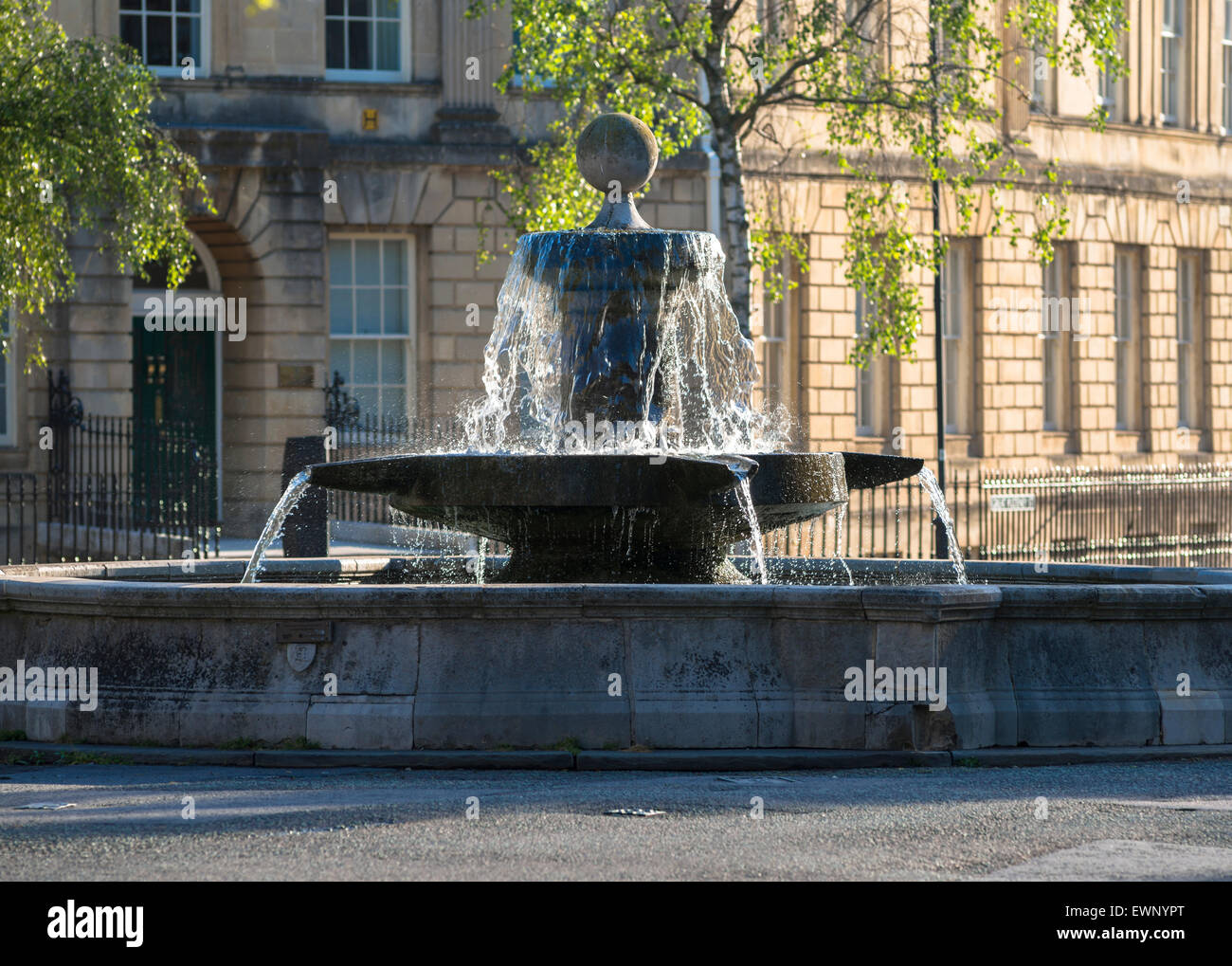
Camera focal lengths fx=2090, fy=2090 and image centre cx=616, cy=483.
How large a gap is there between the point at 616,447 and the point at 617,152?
213 cm

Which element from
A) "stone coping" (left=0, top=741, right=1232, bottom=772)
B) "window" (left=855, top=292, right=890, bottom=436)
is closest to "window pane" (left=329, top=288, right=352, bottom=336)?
"window" (left=855, top=292, right=890, bottom=436)

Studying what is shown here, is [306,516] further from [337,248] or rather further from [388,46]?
[388,46]

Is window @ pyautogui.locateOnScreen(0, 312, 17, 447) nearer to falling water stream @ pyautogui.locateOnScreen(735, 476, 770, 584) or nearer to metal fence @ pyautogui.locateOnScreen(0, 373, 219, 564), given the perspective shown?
metal fence @ pyautogui.locateOnScreen(0, 373, 219, 564)

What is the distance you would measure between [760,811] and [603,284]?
5.01 m

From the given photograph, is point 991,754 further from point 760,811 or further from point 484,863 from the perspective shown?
point 484,863

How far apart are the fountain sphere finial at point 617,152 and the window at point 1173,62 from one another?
2558 cm

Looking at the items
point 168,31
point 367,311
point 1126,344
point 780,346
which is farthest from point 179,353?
point 1126,344

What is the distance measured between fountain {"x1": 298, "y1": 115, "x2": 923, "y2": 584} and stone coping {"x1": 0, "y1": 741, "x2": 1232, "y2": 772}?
6.20 ft

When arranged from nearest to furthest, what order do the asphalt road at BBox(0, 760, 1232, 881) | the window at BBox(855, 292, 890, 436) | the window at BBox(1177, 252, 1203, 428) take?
the asphalt road at BBox(0, 760, 1232, 881)
the window at BBox(855, 292, 890, 436)
the window at BBox(1177, 252, 1203, 428)

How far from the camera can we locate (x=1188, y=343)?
A: 126 feet

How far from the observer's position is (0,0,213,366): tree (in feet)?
61.4

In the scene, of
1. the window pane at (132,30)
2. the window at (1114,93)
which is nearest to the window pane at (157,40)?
the window pane at (132,30)

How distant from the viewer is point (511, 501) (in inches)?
464

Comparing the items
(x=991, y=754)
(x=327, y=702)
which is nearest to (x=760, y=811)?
(x=991, y=754)
